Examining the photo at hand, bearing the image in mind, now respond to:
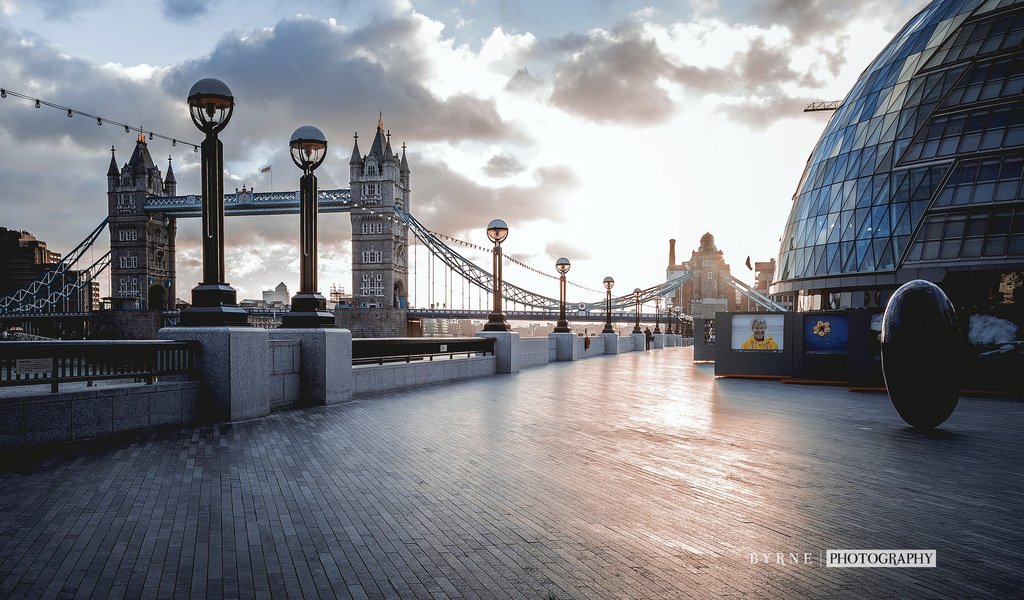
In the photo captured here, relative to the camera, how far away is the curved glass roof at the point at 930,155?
30.9 meters

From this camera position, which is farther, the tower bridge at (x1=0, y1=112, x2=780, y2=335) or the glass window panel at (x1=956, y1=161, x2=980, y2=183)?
the tower bridge at (x1=0, y1=112, x2=780, y2=335)

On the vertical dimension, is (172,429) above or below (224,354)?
below

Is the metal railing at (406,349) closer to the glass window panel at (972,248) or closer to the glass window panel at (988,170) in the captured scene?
the glass window panel at (972,248)

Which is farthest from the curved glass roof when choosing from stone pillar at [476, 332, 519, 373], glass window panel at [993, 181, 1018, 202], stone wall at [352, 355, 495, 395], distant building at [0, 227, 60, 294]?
distant building at [0, 227, 60, 294]

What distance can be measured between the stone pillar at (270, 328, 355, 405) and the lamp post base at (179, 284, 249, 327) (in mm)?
1573

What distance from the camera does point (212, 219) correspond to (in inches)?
378

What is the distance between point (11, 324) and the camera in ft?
276

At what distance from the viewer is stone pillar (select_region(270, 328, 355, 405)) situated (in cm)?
1105

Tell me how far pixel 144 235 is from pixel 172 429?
133m

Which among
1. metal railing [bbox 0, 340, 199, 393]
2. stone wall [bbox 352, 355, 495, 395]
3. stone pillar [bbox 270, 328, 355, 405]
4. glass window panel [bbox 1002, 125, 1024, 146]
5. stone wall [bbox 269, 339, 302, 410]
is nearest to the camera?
metal railing [bbox 0, 340, 199, 393]

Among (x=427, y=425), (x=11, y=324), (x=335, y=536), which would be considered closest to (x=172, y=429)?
(x=427, y=425)

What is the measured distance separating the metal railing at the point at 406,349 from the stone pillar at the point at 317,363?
1.21 m

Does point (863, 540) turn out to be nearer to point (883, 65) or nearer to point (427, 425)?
point (427, 425)

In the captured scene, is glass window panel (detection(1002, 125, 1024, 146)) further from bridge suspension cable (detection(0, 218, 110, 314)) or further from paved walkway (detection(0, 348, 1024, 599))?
bridge suspension cable (detection(0, 218, 110, 314))
